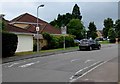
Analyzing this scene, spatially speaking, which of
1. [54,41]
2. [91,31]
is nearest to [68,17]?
[91,31]

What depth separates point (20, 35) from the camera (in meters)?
40.7

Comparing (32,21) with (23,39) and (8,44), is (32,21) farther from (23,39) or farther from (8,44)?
(8,44)

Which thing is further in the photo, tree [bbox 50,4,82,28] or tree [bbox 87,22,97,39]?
tree [bbox 87,22,97,39]

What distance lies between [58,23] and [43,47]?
78.9 meters

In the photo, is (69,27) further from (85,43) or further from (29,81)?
(29,81)

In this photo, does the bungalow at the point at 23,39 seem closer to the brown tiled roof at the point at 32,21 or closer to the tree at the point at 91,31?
the brown tiled roof at the point at 32,21

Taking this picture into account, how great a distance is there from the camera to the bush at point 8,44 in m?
30.7

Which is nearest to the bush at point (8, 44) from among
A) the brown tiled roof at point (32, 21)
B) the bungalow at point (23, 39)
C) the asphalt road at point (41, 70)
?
the asphalt road at point (41, 70)

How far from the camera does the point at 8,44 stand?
103 ft

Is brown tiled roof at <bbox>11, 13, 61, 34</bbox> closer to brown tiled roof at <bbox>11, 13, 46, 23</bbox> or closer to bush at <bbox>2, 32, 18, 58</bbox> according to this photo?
brown tiled roof at <bbox>11, 13, 46, 23</bbox>

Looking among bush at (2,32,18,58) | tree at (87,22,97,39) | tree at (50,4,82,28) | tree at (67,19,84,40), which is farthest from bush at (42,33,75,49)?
tree at (87,22,97,39)

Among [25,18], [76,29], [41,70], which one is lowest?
[41,70]

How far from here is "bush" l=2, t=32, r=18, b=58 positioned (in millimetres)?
30688

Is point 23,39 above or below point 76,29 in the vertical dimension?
below
